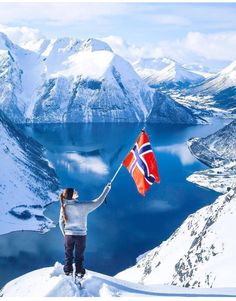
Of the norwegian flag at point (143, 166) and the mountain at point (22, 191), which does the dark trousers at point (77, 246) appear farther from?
the mountain at point (22, 191)

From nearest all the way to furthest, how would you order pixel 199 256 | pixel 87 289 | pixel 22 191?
pixel 87 289
pixel 199 256
pixel 22 191

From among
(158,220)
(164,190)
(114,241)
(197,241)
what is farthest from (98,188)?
(197,241)

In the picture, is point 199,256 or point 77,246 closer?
point 77,246

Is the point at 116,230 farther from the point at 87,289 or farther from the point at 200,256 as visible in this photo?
the point at 87,289

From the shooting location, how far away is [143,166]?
2688 cm

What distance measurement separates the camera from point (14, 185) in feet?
566

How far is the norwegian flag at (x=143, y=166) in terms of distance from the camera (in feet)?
87.2

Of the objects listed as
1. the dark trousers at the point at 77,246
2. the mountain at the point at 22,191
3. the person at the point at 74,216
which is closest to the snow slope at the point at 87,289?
the dark trousers at the point at 77,246

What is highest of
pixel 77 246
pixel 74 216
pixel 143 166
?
pixel 74 216

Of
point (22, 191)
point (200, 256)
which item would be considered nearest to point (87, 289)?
point (200, 256)

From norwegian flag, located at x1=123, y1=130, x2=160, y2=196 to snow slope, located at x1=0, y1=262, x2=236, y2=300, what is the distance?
527 centimetres

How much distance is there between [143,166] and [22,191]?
148 metres

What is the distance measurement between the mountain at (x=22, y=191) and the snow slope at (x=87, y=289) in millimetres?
109925

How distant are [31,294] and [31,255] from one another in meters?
94.2
